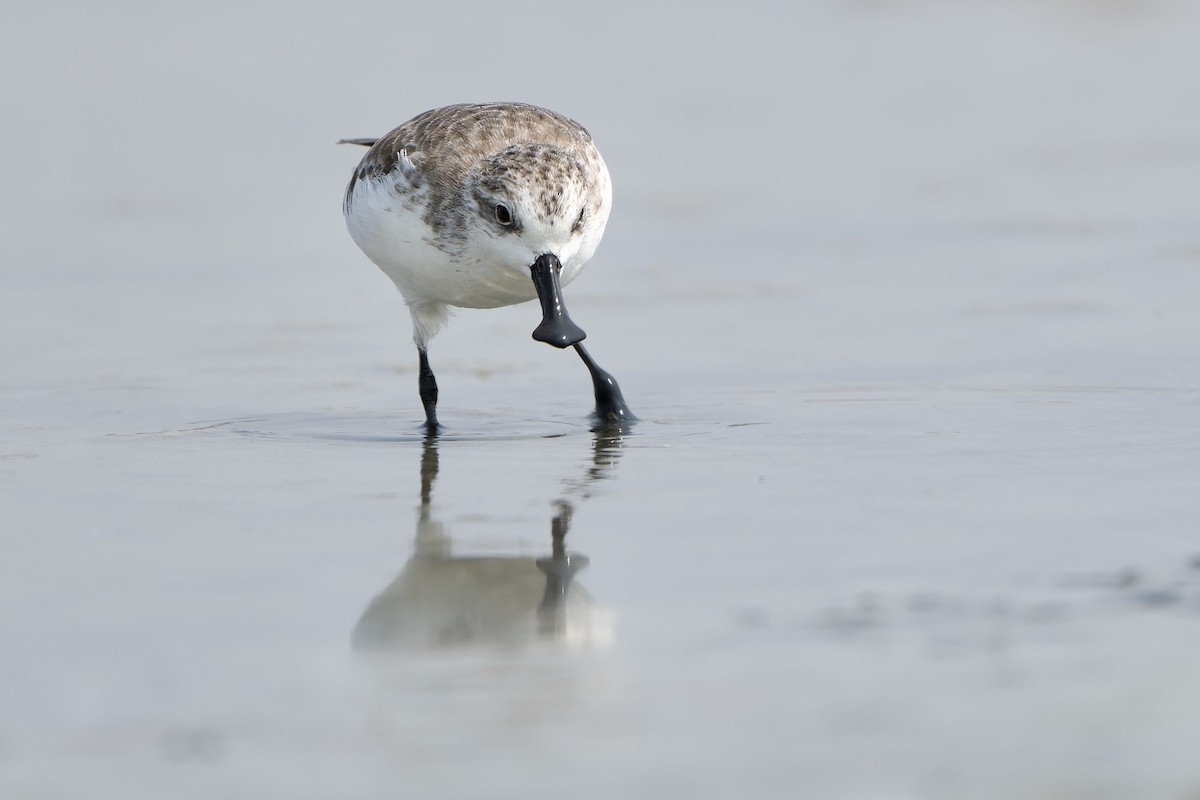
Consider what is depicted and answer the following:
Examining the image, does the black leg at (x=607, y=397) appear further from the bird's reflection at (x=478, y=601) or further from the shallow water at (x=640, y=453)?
the bird's reflection at (x=478, y=601)

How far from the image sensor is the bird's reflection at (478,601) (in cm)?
388

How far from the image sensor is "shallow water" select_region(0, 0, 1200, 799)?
328cm

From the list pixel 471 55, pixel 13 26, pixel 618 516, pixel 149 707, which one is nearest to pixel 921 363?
pixel 618 516

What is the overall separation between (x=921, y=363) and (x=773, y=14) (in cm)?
914

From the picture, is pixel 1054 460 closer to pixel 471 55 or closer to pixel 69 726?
pixel 69 726

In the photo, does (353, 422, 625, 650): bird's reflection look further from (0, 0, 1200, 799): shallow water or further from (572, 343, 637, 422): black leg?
(572, 343, 637, 422): black leg

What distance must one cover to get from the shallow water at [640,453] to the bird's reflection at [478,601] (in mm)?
17

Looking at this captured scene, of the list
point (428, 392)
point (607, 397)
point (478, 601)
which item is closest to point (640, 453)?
point (607, 397)

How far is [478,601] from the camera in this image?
4.18m

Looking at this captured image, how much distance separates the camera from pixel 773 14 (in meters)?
16.1

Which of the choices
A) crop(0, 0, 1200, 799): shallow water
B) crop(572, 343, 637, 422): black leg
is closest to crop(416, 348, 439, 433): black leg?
crop(0, 0, 1200, 799): shallow water

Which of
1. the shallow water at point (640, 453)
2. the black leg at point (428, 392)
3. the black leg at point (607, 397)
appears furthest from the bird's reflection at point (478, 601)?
the black leg at point (428, 392)

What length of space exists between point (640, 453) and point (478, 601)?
1.81 meters

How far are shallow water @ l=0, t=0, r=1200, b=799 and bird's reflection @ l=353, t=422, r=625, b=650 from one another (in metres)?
A: 0.02
